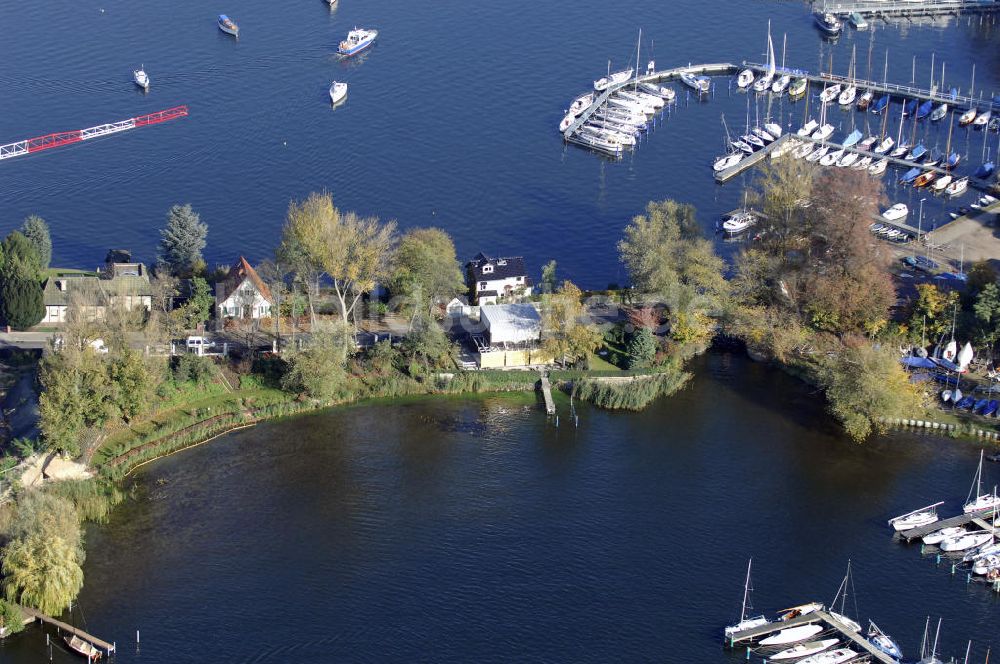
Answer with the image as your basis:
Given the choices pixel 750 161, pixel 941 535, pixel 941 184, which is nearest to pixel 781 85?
pixel 750 161

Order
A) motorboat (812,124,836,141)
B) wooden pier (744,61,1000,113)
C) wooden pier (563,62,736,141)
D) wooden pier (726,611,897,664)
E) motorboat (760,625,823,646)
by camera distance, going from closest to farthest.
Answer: wooden pier (726,611,897,664)
motorboat (760,625,823,646)
motorboat (812,124,836,141)
wooden pier (744,61,1000,113)
wooden pier (563,62,736,141)

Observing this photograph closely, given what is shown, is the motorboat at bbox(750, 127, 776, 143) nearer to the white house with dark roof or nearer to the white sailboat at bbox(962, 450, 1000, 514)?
the white house with dark roof

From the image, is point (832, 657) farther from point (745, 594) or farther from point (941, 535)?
point (941, 535)

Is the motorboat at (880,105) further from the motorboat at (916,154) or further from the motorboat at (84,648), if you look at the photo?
the motorboat at (84,648)

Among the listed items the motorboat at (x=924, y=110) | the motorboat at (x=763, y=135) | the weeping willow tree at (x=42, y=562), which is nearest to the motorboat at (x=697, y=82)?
the motorboat at (x=763, y=135)

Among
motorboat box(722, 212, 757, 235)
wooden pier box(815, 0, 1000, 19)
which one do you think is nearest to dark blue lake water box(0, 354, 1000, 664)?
motorboat box(722, 212, 757, 235)

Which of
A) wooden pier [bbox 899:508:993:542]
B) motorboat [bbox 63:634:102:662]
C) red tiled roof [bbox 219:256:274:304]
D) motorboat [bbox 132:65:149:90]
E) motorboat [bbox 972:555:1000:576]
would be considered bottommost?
motorboat [bbox 63:634:102:662]

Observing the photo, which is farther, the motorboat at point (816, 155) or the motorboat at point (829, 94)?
the motorboat at point (829, 94)
